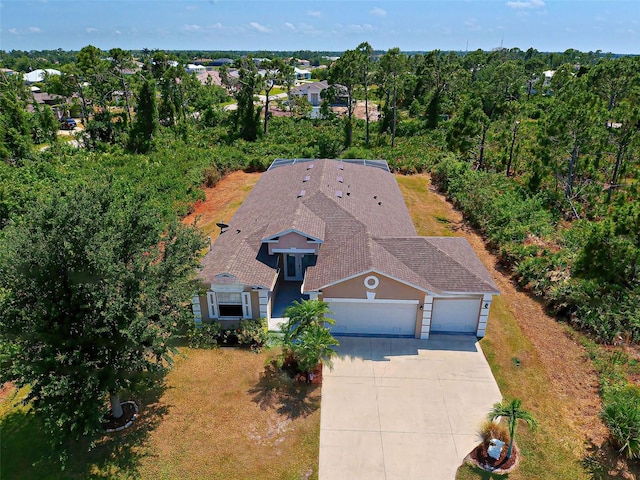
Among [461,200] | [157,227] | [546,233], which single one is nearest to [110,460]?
[157,227]

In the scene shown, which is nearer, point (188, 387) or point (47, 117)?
point (188, 387)

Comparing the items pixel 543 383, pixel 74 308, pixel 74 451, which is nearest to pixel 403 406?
pixel 543 383

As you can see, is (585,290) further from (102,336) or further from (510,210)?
(102,336)

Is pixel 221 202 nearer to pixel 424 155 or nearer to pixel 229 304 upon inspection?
pixel 229 304

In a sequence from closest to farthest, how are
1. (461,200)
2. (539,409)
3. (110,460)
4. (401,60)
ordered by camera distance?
(110,460)
(539,409)
(461,200)
(401,60)

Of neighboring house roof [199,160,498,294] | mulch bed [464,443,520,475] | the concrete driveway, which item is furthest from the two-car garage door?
mulch bed [464,443,520,475]

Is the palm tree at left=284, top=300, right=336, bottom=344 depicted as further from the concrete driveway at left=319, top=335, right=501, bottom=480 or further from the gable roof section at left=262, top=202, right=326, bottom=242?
the gable roof section at left=262, top=202, right=326, bottom=242
